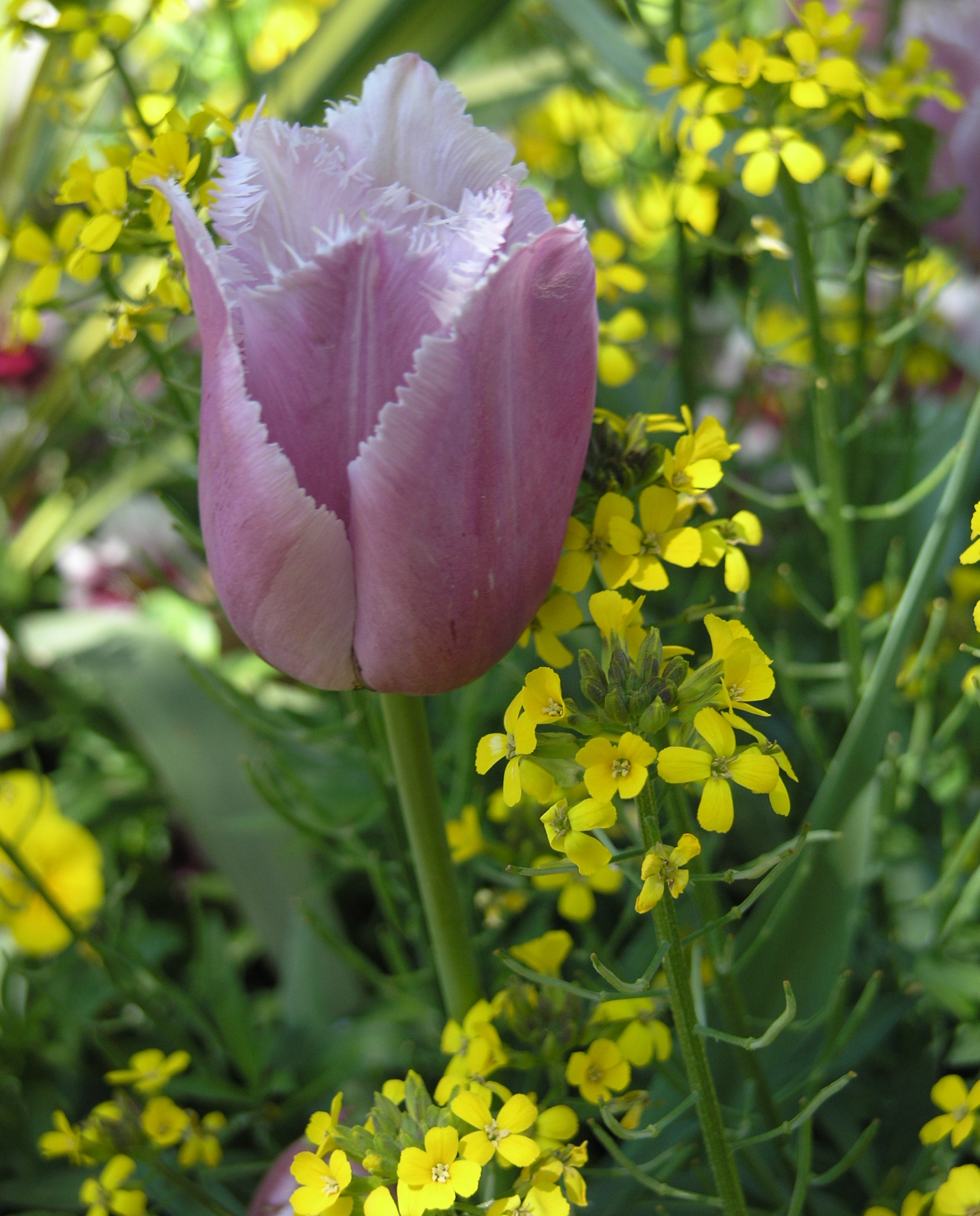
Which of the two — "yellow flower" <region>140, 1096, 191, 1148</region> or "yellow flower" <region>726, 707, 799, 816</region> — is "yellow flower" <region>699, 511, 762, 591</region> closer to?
"yellow flower" <region>726, 707, 799, 816</region>

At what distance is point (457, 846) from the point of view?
39 centimetres

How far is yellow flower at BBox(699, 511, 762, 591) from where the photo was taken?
30 cm

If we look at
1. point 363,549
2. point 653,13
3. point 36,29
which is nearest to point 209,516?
point 363,549

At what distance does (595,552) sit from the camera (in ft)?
0.97

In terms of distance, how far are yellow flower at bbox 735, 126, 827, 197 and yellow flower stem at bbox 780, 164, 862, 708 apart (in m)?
0.02

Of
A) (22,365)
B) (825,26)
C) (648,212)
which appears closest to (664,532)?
(825,26)

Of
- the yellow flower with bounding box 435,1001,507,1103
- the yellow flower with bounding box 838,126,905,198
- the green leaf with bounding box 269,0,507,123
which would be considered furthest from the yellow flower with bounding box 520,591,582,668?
the green leaf with bounding box 269,0,507,123

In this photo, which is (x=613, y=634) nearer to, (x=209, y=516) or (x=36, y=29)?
(x=209, y=516)

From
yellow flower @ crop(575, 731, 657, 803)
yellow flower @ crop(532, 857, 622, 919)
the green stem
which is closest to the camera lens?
yellow flower @ crop(575, 731, 657, 803)

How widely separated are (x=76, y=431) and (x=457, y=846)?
0.73 m

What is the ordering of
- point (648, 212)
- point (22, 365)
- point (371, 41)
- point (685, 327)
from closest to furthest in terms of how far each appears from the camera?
point (685, 327), point (371, 41), point (648, 212), point (22, 365)

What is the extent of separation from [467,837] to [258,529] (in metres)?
0.17

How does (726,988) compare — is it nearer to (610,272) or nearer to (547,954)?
(547,954)

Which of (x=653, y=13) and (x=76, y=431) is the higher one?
(x=653, y=13)
